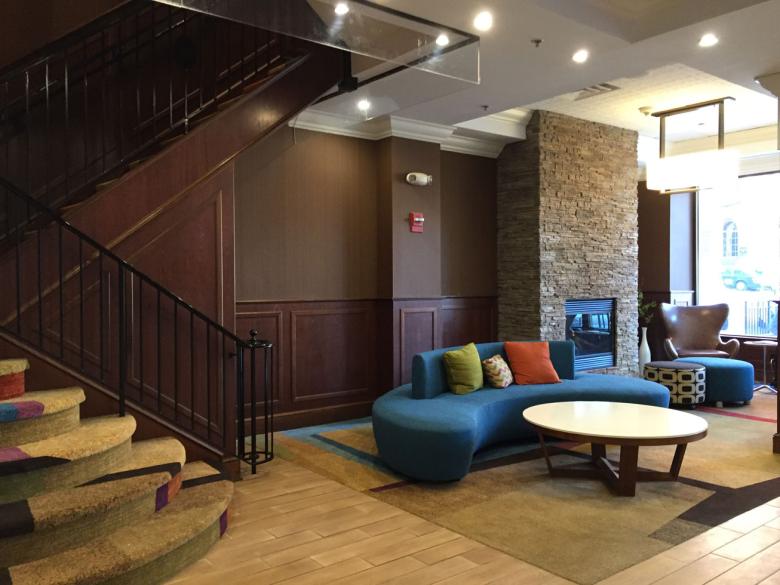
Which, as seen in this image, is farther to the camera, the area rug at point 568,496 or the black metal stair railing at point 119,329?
the black metal stair railing at point 119,329

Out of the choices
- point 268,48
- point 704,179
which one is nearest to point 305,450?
point 268,48

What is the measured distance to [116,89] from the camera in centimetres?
470

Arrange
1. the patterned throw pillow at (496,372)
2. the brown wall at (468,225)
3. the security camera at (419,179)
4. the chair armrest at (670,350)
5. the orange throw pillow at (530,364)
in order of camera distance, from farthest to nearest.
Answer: the chair armrest at (670,350)
the brown wall at (468,225)
the security camera at (419,179)
the orange throw pillow at (530,364)
the patterned throw pillow at (496,372)

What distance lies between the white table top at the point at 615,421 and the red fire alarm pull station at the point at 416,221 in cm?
249

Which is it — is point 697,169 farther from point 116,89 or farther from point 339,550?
point 116,89

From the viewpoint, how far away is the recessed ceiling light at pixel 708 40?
4.15 m

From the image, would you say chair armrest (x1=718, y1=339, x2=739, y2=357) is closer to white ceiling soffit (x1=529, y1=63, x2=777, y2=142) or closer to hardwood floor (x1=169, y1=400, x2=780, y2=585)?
white ceiling soffit (x1=529, y1=63, x2=777, y2=142)

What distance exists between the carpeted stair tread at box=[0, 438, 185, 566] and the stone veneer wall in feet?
15.7

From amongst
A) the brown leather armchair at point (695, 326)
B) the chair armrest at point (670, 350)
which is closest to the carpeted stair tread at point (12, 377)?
the chair armrest at point (670, 350)

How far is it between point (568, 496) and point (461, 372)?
4.91ft

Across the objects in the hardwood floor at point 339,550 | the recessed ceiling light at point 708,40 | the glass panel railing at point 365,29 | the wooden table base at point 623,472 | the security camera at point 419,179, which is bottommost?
the hardwood floor at point 339,550

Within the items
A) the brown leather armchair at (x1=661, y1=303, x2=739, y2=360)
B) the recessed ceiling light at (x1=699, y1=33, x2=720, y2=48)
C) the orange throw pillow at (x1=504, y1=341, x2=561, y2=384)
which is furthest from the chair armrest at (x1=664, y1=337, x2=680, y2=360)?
the recessed ceiling light at (x1=699, y1=33, x2=720, y2=48)

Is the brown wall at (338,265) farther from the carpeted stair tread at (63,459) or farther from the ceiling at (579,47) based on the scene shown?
the carpeted stair tread at (63,459)

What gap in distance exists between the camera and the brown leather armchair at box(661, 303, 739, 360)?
26.0ft
